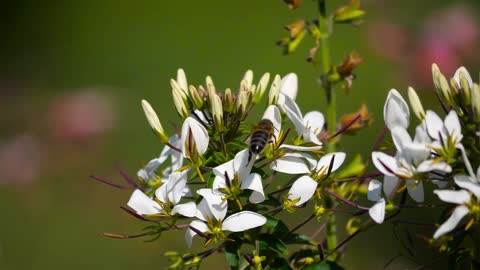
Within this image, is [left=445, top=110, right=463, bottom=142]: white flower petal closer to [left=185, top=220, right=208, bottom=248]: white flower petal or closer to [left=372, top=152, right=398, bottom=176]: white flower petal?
[left=372, top=152, right=398, bottom=176]: white flower petal

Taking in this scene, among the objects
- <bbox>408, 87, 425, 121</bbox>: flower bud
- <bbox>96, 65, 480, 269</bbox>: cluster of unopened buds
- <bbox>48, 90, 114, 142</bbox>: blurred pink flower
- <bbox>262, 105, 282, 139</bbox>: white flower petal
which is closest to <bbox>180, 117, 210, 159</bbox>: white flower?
<bbox>96, 65, 480, 269</bbox>: cluster of unopened buds

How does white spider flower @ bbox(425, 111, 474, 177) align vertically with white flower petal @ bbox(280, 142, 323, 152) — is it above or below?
above

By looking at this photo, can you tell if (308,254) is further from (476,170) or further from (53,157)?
(53,157)

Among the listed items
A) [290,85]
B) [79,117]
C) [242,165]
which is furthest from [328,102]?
[79,117]

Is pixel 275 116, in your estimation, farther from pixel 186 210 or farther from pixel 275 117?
pixel 186 210

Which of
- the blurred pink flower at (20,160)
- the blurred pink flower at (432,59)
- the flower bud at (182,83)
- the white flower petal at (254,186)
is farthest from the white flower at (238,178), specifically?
the blurred pink flower at (20,160)

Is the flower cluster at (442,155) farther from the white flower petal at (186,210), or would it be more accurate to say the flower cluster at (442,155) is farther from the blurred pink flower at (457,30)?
the blurred pink flower at (457,30)
